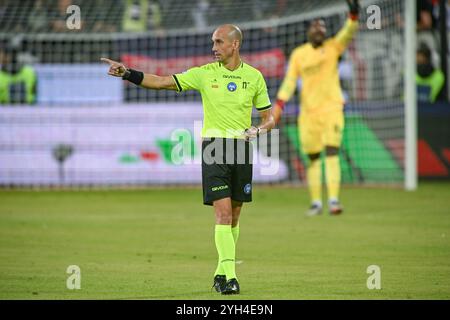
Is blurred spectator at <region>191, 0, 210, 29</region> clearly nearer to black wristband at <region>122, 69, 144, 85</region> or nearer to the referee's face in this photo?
the referee's face

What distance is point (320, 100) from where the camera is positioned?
16281mm

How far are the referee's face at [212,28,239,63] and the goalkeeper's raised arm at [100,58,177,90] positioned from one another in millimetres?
454

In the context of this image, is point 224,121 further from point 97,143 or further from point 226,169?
point 97,143

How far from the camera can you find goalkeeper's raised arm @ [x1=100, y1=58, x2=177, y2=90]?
8.77m

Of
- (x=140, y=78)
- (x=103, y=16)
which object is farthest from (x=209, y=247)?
(x=103, y=16)

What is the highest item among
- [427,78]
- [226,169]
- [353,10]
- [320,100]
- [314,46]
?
[353,10]

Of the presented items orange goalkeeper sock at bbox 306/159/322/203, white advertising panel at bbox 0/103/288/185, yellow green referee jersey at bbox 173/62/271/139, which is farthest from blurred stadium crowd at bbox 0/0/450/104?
yellow green referee jersey at bbox 173/62/271/139

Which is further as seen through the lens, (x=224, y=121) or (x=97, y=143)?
(x=97, y=143)

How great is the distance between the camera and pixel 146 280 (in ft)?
31.4

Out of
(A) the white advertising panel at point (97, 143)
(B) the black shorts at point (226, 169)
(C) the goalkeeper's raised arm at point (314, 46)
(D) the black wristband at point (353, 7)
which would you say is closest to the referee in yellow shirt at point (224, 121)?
(B) the black shorts at point (226, 169)

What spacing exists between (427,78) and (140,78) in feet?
49.0

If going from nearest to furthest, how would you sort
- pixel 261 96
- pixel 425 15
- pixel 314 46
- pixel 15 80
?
1. pixel 261 96
2. pixel 314 46
3. pixel 15 80
4. pixel 425 15

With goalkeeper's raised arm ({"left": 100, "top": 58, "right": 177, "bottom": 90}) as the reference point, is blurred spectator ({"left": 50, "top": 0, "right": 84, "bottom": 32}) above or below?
above

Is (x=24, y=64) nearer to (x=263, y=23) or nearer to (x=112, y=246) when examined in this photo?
(x=263, y=23)
